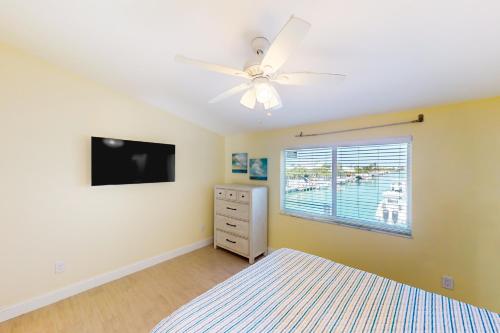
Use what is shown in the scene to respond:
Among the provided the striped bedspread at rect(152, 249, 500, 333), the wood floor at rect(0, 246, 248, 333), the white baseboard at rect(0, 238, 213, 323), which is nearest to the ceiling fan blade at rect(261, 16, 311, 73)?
the striped bedspread at rect(152, 249, 500, 333)

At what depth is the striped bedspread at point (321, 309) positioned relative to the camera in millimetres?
1035

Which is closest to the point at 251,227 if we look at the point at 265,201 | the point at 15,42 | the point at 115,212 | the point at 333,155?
the point at 265,201

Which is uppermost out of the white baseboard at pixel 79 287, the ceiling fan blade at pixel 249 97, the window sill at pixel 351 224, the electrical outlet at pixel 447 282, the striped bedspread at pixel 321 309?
the ceiling fan blade at pixel 249 97

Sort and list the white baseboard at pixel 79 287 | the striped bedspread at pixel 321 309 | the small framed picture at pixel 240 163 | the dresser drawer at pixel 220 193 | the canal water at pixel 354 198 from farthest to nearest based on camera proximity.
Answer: the small framed picture at pixel 240 163
the dresser drawer at pixel 220 193
the canal water at pixel 354 198
the white baseboard at pixel 79 287
the striped bedspread at pixel 321 309

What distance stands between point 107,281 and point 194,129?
2.41 meters

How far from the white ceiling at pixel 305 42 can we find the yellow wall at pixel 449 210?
9.2 inches

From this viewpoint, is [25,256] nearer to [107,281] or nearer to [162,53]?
[107,281]

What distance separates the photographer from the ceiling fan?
0.95 meters

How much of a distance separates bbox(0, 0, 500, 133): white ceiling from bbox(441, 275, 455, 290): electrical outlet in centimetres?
169

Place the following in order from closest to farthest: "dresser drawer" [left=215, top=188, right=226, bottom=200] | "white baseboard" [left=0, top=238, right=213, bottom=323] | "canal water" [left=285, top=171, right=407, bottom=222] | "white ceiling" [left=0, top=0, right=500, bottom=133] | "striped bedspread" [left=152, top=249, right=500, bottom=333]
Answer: "striped bedspread" [left=152, top=249, right=500, bottom=333], "white ceiling" [left=0, top=0, right=500, bottom=133], "white baseboard" [left=0, top=238, right=213, bottom=323], "canal water" [left=285, top=171, right=407, bottom=222], "dresser drawer" [left=215, top=188, right=226, bottom=200]

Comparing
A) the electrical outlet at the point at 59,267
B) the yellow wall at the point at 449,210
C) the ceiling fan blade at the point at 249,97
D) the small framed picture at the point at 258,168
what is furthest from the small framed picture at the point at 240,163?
the electrical outlet at the point at 59,267

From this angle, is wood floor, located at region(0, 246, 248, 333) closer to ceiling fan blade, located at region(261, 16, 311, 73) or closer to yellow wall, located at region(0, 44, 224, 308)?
yellow wall, located at region(0, 44, 224, 308)

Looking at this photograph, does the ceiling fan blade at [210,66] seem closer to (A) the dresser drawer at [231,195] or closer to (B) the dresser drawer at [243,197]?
(B) the dresser drawer at [243,197]

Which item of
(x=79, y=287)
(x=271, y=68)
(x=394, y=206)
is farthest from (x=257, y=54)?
(x=79, y=287)
